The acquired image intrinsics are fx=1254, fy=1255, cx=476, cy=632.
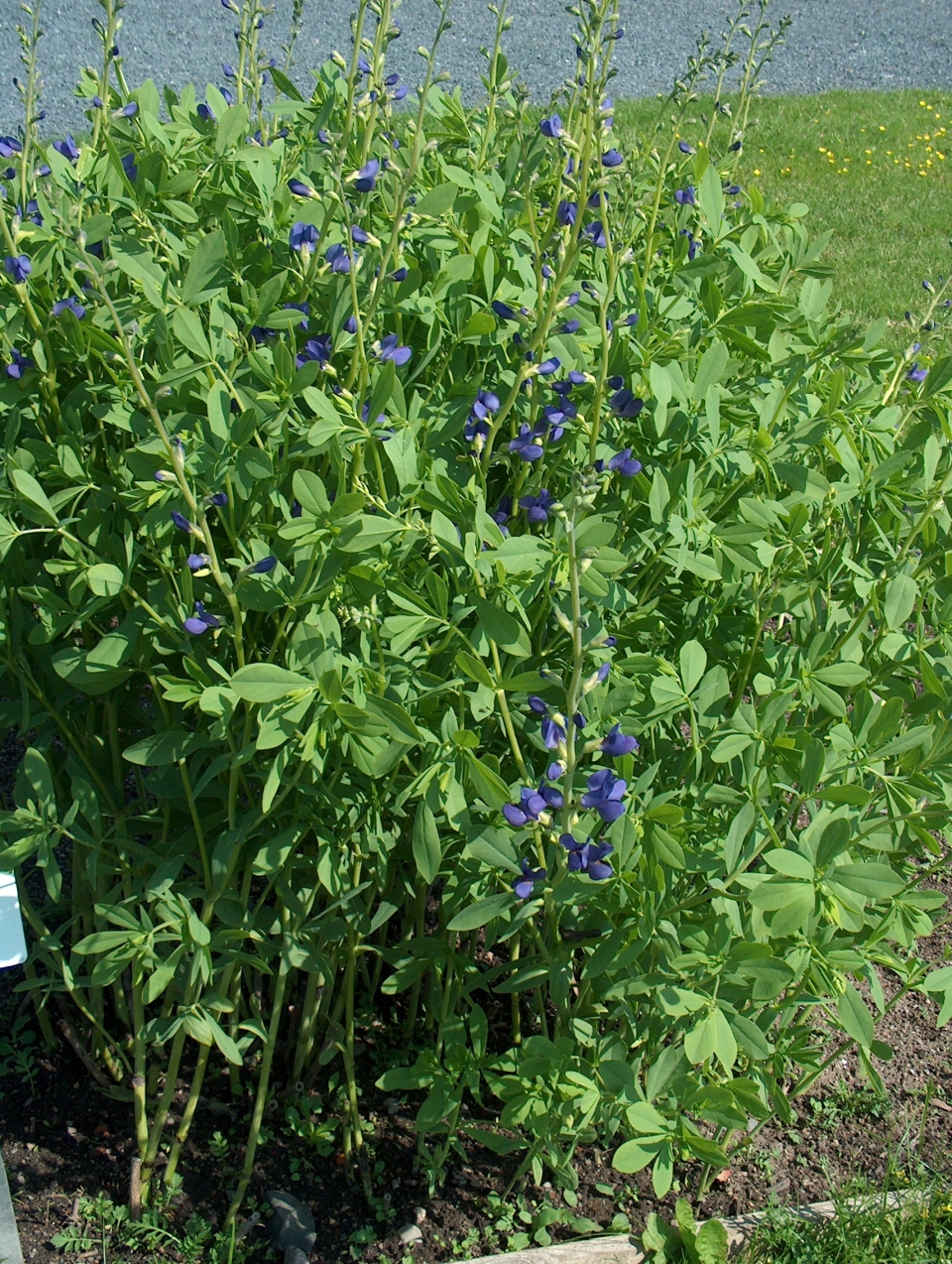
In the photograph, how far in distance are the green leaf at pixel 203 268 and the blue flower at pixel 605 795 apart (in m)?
1.02

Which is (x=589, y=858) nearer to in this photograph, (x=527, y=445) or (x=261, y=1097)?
(x=527, y=445)

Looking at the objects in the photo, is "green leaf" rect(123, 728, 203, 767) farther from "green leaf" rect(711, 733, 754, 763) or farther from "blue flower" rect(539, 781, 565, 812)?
"green leaf" rect(711, 733, 754, 763)

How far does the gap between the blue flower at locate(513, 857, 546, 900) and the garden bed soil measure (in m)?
0.89

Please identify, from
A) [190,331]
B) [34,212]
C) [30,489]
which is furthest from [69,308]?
[34,212]

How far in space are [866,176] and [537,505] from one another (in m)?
7.46

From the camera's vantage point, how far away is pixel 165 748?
2.04 metres

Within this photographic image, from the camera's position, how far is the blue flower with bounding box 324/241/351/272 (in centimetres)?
198

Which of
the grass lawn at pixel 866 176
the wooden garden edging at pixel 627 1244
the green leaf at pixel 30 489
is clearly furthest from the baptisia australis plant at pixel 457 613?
the grass lawn at pixel 866 176

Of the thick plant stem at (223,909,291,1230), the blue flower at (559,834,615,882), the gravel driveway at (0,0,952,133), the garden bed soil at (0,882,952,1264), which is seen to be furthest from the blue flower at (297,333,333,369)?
the gravel driveway at (0,0,952,133)

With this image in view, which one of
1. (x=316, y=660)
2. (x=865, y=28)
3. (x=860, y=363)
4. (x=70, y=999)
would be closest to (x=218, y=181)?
(x=316, y=660)

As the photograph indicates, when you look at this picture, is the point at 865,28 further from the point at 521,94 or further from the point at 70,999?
the point at 70,999

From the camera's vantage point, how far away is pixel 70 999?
2768 millimetres

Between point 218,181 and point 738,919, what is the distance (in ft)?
Answer: 5.61

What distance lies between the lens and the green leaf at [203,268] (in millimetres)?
2082
